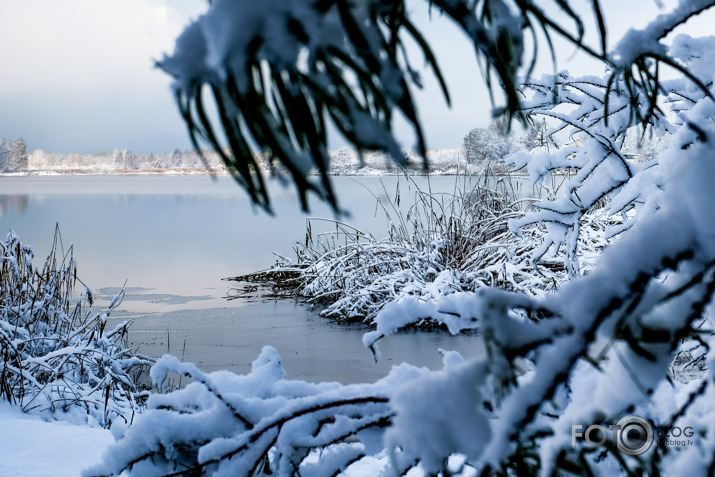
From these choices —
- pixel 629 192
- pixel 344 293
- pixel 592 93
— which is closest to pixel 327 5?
pixel 629 192

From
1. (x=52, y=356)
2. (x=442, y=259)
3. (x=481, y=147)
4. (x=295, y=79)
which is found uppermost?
(x=481, y=147)

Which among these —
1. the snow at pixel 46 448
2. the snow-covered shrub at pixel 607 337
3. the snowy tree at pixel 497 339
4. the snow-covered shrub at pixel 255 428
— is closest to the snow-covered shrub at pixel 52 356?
the snow at pixel 46 448

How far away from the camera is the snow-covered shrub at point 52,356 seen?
324 cm

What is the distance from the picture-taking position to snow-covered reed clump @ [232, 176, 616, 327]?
5480 millimetres

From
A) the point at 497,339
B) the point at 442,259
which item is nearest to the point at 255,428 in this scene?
the point at 497,339

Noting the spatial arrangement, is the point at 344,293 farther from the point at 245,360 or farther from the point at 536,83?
the point at 536,83

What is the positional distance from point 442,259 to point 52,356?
3805 mm

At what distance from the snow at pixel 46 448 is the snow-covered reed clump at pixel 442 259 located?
122 inches

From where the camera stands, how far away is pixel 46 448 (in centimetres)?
230

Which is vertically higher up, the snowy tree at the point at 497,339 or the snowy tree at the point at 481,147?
the snowy tree at the point at 481,147

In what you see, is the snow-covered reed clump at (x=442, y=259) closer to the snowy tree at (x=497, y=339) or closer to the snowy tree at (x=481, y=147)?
the snowy tree at (x=481, y=147)

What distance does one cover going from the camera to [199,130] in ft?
1.69

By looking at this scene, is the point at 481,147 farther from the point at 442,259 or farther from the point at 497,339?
the point at 497,339

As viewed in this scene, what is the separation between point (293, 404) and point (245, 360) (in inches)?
140
